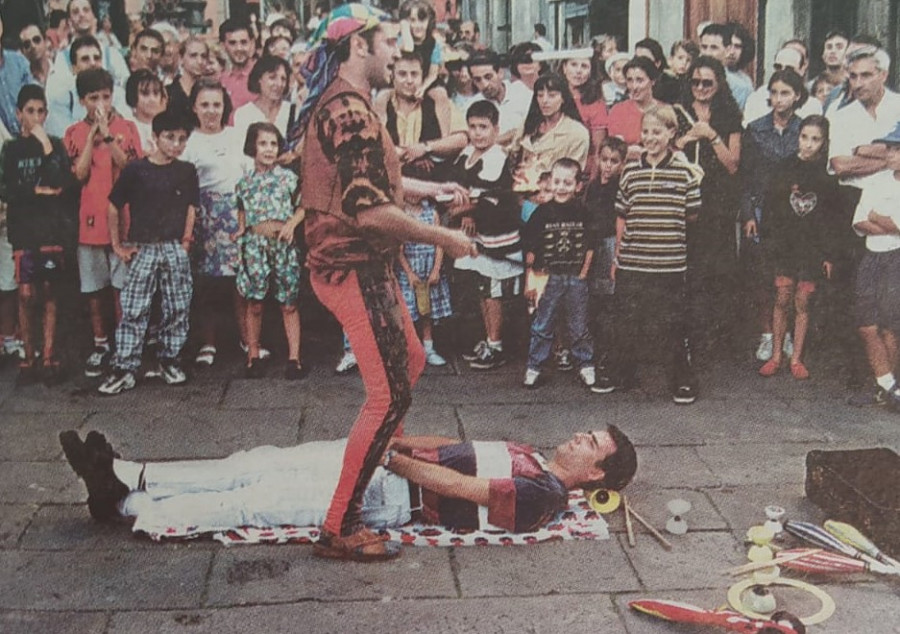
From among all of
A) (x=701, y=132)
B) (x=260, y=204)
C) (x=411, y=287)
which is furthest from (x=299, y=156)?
(x=701, y=132)

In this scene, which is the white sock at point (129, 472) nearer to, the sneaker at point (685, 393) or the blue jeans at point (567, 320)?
the blue jeans at point (567, 320)

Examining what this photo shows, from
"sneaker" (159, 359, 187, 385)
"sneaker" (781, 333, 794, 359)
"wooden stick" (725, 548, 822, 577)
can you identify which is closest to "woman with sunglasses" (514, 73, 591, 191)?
"sneaker" (781, 333, 794, 359)

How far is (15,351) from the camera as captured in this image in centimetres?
488

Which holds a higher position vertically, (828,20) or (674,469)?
(828,20)

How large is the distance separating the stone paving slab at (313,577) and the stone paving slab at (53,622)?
0.35 meters

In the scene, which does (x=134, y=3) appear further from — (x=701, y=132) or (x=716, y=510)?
(x=716, y=510)

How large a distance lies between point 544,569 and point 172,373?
1.89m

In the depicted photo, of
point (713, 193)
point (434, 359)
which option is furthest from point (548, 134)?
point (434, 359)

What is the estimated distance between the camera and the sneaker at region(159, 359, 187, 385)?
15.9ft

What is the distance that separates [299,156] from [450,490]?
1577mm

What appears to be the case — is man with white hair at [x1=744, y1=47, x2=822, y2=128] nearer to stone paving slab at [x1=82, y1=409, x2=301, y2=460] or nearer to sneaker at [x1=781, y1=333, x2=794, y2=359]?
sneaker at [x1=781, y1=333, x2=794, y2=359]

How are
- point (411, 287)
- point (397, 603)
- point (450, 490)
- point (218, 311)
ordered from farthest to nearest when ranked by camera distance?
point (218, 311) → point (411, 287) → point (450, 490) → point (397, 603)

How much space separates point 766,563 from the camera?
12.7 feet

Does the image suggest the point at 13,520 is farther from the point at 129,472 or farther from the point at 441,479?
the point at 441,479
